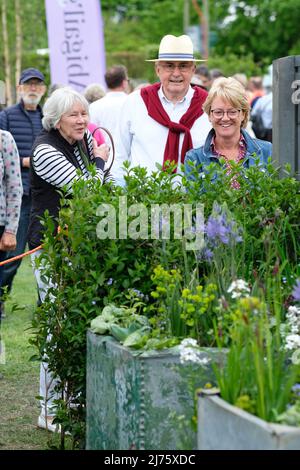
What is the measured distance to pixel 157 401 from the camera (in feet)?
13.2

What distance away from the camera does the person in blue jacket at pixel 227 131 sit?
598cm

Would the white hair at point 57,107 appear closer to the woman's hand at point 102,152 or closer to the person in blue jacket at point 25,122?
the woman's hand at point 102,152

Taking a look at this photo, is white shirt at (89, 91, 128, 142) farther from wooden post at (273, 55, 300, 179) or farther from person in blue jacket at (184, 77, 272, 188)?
wooden post at (273, 55, 300, 179)

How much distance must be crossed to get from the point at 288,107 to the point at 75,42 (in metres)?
8.66

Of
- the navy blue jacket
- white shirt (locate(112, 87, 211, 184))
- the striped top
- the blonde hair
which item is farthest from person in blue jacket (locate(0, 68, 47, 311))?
the blonde hair

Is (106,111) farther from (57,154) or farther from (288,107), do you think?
(288,107)

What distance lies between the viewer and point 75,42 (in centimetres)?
1383

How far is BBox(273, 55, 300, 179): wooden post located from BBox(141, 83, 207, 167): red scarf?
1.13 metres

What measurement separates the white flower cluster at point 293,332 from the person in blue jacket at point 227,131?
5.75 ft

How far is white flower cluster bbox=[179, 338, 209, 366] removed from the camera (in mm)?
3883

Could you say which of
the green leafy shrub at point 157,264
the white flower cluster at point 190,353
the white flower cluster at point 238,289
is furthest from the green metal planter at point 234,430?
the green leafy shrub at point 157,264

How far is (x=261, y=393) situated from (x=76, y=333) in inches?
57.1
